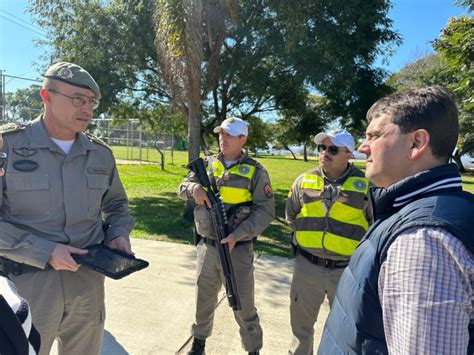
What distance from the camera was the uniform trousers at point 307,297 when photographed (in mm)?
2824

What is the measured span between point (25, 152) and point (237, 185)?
1.56 metres

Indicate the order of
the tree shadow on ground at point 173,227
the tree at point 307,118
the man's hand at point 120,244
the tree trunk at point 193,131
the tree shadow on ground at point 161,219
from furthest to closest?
the tree at point 307,118 → the tree trunk at point 193,131 → the tree shadow on ground at point 161,219 → the tree shadow on ground at point 173,227 → the man's hand at point 120,244

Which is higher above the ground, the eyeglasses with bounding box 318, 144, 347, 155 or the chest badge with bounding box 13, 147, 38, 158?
the eyeglasses with bounding box 318, 144, 347, 155

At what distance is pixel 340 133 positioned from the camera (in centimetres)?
294

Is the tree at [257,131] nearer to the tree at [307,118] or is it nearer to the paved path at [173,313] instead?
the tree at [307,118]

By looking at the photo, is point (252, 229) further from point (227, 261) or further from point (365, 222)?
point (365, 222)

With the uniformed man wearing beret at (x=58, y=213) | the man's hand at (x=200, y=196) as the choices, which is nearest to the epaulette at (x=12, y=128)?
the uniformed man wearing beret at (x=58, y=213)

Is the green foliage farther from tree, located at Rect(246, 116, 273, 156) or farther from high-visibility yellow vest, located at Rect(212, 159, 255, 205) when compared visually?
high-visibility yellow vest, located at Rect(212, 159, 255, 205)

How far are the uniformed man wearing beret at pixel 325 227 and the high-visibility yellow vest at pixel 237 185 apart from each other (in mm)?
449

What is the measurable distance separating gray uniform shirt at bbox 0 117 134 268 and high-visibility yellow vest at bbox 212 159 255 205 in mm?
1075

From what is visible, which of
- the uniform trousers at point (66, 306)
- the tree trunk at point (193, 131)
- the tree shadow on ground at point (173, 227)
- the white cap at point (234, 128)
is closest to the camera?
the uniform trousers at point (66, 306)

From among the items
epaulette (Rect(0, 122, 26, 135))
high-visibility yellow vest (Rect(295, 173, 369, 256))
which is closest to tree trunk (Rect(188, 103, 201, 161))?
high-visibility yellow vest (Rect(295, 173, 369, 256))

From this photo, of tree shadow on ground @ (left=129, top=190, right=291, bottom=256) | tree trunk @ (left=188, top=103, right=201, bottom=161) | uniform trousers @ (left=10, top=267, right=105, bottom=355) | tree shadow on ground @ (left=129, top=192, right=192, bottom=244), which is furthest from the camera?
tree trunk @ (left=188, top=103, right=201, bottom=161)

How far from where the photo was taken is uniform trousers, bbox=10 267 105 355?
2.02 metres
